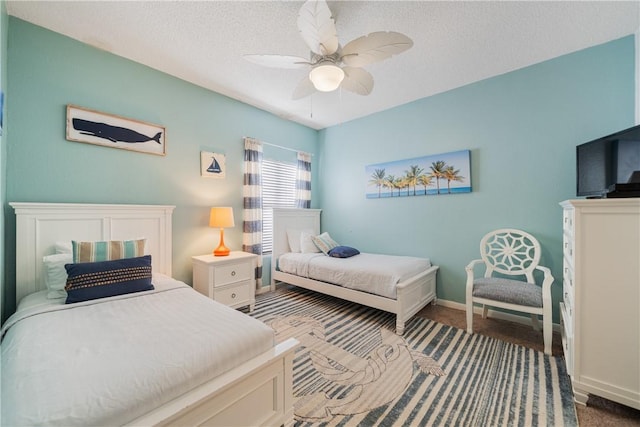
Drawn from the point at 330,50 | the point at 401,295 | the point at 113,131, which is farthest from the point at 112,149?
the point at 401,295

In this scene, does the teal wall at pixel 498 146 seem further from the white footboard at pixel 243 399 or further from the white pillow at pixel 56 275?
the white pillow at pixel 56 275

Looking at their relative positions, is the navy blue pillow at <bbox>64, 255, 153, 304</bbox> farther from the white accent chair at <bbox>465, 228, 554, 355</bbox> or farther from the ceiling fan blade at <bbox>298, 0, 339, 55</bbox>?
the white accent chair at <bbox>465, 228, 554, 355</bbox>

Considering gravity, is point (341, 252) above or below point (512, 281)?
above

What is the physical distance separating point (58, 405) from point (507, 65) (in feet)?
13.2

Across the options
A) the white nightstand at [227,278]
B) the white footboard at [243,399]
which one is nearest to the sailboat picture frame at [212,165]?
the white nightstand at [227,278]

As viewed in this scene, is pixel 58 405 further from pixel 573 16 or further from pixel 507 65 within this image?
pixel 507 65

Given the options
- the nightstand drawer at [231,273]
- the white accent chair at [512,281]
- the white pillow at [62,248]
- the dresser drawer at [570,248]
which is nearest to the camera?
the dresser drawer at [570,248]

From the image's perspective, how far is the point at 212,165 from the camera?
3.20 metres

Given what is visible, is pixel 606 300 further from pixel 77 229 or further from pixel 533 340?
pixel 77 229

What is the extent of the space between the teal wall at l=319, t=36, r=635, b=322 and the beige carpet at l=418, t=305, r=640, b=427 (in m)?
0.36

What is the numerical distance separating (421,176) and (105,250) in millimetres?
Answer: 3507

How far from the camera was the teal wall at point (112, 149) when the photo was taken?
2.04 m

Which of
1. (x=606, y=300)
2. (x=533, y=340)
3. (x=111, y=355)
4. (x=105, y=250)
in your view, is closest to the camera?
(x=111, y=355)

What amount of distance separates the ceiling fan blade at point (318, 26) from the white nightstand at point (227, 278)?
7.44ft
